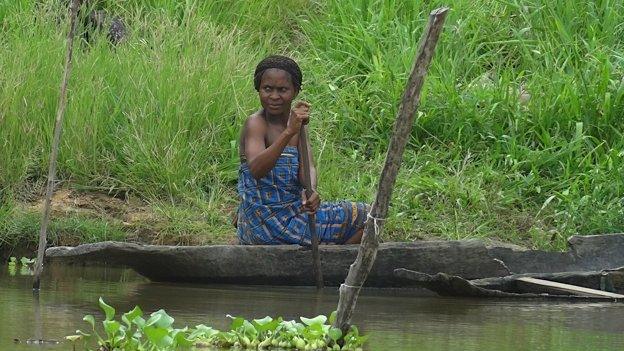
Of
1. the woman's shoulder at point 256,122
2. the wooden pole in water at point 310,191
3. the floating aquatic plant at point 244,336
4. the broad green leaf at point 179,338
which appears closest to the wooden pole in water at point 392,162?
the floating aquatic plant at point 244,336

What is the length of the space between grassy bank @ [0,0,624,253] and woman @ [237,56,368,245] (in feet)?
3.34

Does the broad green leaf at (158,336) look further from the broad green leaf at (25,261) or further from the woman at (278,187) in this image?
the broad green leaf at (25,261)

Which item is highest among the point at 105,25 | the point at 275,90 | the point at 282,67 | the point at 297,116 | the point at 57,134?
the point at 105,25

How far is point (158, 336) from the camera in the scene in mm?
4879

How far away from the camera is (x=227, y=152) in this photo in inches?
383

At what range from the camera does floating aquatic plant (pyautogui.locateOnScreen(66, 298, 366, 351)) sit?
5012 mm

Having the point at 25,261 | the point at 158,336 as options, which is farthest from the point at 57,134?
the point at 158,336

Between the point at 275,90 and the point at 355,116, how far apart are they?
262cm

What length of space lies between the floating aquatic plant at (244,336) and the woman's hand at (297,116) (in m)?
2.07

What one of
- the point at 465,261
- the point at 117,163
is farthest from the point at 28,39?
the point at 465,261

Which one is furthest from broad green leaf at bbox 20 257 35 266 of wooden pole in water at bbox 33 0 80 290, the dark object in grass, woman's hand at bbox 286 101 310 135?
the dark object in grass

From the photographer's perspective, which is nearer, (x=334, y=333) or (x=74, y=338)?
(x=334, y=333)

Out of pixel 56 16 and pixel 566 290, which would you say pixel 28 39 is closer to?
pixel 56 16

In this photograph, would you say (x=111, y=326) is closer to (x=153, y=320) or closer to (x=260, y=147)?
(x=153, y=320)
